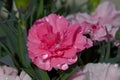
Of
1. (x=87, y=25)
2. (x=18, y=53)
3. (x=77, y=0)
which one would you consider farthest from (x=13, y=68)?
(x=77, y=0)

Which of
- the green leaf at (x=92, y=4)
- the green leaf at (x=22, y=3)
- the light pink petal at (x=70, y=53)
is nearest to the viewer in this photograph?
the light pink petal at (x=70, y=53)

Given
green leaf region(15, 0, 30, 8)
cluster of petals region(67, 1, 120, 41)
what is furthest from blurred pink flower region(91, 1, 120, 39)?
green leaf region(15, 0, 30, 8)

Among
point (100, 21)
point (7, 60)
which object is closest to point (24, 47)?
point (7, 60)

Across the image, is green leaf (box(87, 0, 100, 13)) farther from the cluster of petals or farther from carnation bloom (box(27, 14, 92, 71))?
carnation bloom (box(27, 14, 92, 71))

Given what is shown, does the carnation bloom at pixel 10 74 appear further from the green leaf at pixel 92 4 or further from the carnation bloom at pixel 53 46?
the green leaf at pixel 92 4

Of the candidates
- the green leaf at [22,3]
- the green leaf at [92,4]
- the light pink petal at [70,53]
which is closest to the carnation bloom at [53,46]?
the light pink petal at [70,53]
